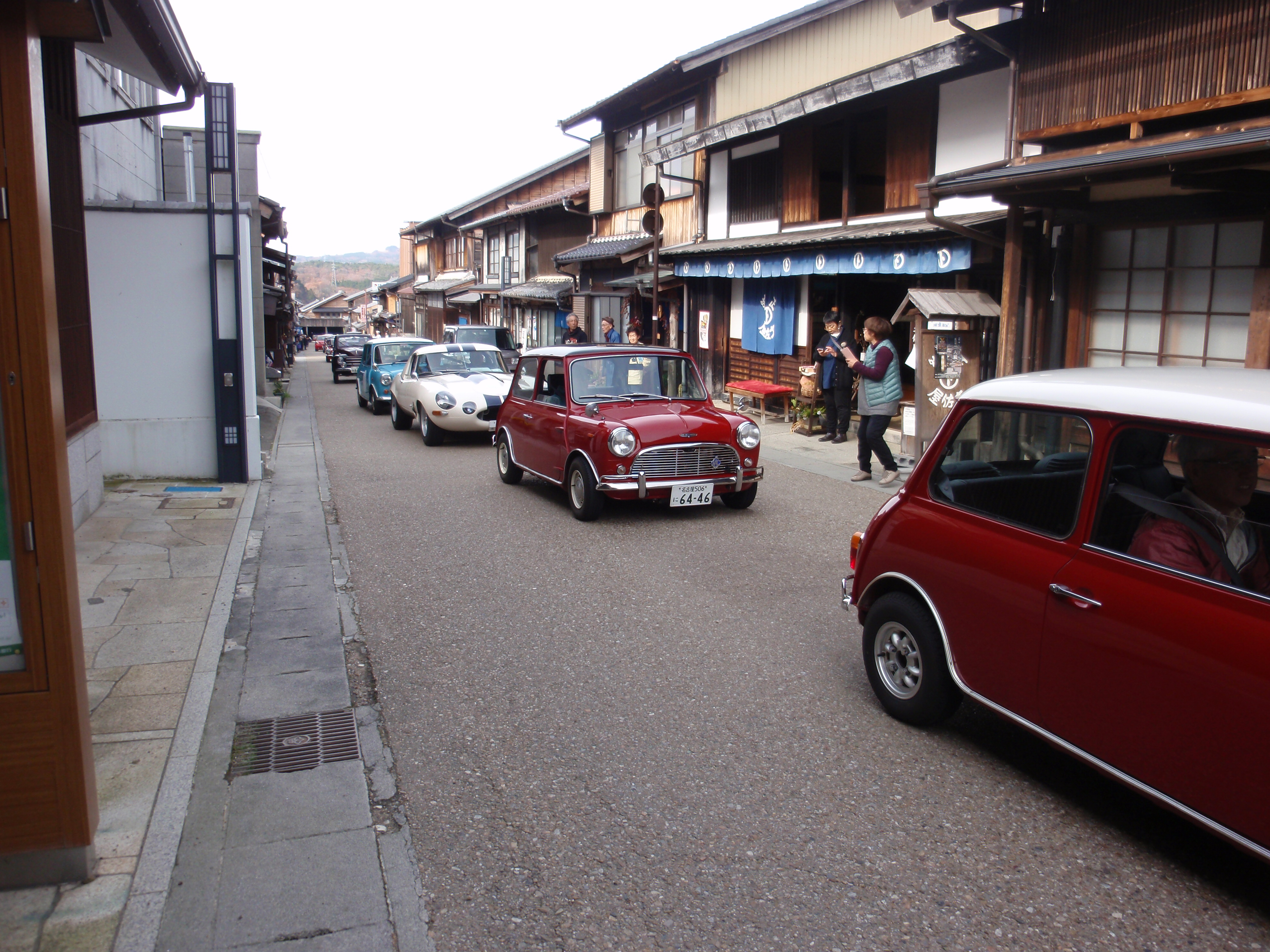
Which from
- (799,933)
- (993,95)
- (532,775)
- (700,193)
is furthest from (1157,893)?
(700,193)

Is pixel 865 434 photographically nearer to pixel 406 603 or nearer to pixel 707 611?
pixel 707 611

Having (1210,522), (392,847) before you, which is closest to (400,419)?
(392,847)

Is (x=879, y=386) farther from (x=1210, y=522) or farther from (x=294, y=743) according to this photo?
(x=294, y=743)

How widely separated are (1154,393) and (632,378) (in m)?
6.30

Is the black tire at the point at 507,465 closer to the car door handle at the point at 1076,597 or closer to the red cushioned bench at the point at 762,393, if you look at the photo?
the red cushioned bench at the point at 762,393

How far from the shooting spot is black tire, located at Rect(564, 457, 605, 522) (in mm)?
8586

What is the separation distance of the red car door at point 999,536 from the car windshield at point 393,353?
17.3m

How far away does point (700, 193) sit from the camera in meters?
18.7

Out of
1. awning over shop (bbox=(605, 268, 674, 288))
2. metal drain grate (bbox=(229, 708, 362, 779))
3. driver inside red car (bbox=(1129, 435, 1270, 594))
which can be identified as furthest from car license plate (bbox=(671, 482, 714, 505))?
awning over shop (bbox=(605, 268, 674, 288))

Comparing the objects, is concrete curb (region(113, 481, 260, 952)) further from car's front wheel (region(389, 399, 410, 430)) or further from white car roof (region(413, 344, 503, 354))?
car's front wheel (region(389, 399, 410, 430))

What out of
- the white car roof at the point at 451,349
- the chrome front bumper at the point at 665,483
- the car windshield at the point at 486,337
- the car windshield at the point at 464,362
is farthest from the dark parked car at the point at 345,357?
the chrome front bumper at the point at 665,483

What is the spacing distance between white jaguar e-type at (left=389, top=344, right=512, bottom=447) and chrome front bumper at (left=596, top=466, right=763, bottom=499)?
4.75 meters

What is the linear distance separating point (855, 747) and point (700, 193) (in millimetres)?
16094

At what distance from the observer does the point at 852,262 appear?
516 inches
